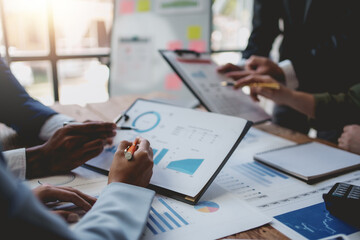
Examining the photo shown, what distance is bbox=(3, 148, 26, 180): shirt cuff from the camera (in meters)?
0.77

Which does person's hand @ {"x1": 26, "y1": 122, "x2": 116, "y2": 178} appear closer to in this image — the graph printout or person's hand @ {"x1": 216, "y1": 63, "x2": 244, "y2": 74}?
the graph printout

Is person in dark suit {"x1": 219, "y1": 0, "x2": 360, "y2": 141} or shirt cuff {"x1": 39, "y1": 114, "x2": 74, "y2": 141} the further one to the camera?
person in dark suit {"x1": 219, "y1": 0, "x2": 360, "y2": 141}

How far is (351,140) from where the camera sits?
0.98 m

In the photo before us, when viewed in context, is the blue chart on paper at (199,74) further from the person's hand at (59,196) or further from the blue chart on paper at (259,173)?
the person's hand at (59,196)

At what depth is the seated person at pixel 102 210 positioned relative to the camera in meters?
0.30

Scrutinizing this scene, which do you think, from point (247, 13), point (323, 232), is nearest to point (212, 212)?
point (323, 232)

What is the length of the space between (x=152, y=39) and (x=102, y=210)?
2.34 m

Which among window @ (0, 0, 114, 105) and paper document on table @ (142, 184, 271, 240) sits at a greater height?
window @ (0, 0, 114, 105)

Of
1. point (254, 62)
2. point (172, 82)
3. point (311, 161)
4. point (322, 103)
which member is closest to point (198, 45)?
point (172, 82)

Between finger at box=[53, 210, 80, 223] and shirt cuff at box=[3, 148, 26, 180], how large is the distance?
0.27m

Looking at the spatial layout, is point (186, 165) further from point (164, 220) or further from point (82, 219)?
point (82, 219)

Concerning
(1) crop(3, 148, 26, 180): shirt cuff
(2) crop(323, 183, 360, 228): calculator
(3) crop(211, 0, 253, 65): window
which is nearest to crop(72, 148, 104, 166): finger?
(1) crop(3, 148, 26, 180): shirt cuff

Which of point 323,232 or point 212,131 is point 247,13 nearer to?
point 212,131

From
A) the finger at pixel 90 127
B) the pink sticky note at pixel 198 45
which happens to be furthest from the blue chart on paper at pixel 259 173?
the pink sticky note at pixel 198 45
